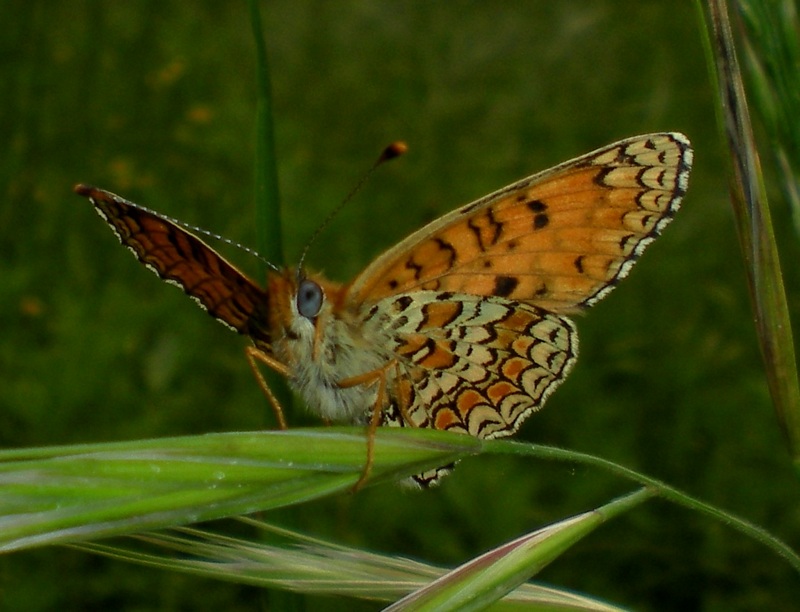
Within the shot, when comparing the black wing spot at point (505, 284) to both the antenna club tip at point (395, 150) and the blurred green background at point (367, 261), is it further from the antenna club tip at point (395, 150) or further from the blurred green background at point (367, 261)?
the blurred green background at point (367, 261)

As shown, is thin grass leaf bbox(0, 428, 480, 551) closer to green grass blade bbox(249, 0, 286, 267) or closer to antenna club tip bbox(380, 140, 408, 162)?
green grass blade bbox(249, 0, 286, 267)

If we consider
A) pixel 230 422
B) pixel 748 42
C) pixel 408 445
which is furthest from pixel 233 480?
pixel 230 422

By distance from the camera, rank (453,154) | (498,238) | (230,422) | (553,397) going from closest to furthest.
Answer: (498,238), (230,422), (553,397), (453,154)

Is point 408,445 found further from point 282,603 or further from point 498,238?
point 498,238

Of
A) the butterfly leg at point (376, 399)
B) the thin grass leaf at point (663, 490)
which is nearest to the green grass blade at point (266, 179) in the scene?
the butterfly leg at point (376, 399)

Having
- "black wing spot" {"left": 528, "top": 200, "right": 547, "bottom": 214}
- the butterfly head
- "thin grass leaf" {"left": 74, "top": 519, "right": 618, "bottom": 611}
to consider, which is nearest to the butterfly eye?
Result: the butterfly head

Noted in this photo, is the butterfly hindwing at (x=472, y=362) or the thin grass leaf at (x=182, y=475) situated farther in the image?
the butterfly hindwing at (x=472, y=362)


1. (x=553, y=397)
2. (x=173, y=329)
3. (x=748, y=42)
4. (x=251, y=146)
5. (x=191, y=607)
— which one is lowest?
(x=191, y=607)
